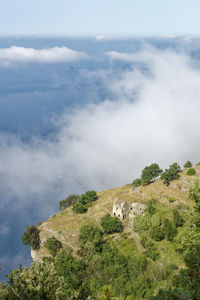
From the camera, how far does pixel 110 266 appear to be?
69.8 m

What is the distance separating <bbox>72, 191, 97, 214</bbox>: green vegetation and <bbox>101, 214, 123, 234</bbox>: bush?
614 inches

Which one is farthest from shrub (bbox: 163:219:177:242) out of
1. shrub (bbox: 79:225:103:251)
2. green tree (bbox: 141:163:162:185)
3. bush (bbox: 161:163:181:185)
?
green tree (bbox: 141:163:162:185)

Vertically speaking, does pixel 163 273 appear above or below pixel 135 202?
below

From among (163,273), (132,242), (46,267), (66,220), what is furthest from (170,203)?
(46,267)

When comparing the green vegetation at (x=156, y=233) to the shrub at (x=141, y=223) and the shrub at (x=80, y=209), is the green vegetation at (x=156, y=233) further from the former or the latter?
the shrub at (x=80, y=209)

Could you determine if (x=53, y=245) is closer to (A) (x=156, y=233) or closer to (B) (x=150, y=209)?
(A) (x=156, y=233)

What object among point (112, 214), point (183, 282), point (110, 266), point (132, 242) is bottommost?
point (183, 282)

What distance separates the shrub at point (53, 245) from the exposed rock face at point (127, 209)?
85.7ft

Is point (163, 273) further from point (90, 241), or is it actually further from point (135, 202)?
point (135, 202)

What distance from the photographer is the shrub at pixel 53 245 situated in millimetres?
80562

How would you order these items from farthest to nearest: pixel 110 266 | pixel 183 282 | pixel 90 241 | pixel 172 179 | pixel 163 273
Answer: pixel 172 179
pixel 90 241
pixel 110 266
pixel 163 273
pixel 183 282

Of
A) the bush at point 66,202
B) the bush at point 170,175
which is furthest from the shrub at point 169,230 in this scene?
the bush at point 66,202

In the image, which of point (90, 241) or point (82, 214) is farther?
point (82, 214)

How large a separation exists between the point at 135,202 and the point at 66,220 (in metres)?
30.8
